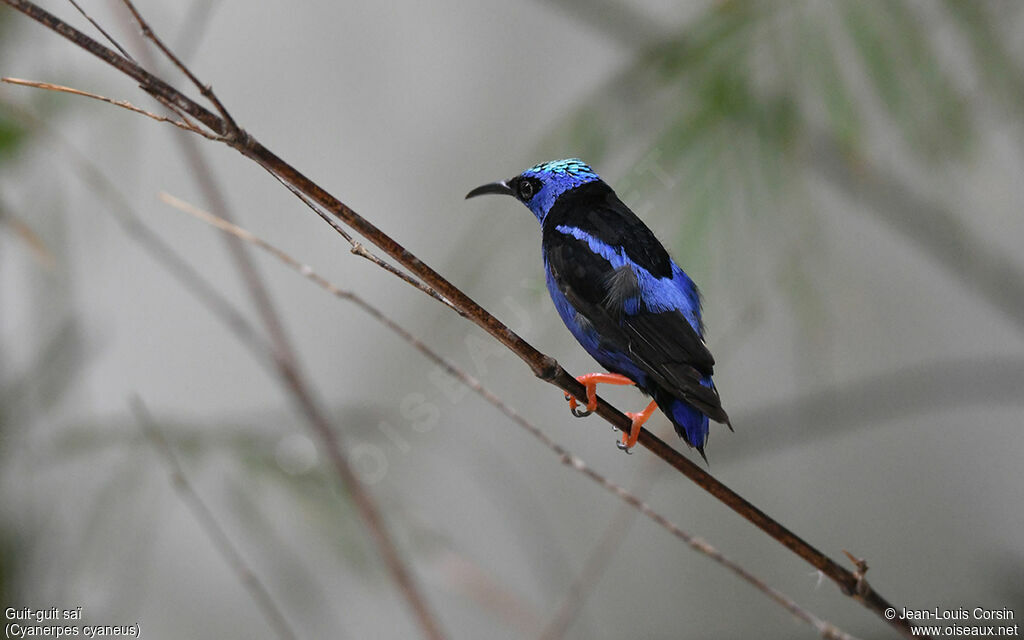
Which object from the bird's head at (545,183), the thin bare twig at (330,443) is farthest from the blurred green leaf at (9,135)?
the bird's head at (545,183)

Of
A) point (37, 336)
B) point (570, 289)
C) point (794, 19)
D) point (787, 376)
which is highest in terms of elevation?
point (787, 376)

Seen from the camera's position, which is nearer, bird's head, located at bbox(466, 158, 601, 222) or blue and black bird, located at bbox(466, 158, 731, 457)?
blue and black bird, located at bbox(466, 158, 731, 457)

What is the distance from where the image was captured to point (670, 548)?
310 centimetres

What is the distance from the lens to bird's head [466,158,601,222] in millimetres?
923

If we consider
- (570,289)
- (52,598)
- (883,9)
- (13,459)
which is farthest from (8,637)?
(883,9)

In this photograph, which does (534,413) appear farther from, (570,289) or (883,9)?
(570,289)

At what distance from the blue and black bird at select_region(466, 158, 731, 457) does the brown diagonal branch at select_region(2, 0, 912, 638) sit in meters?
0.06

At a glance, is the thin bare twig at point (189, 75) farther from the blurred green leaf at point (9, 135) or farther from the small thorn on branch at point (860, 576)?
the blurred green leaf at point (9, 135)

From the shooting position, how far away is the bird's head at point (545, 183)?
92cm

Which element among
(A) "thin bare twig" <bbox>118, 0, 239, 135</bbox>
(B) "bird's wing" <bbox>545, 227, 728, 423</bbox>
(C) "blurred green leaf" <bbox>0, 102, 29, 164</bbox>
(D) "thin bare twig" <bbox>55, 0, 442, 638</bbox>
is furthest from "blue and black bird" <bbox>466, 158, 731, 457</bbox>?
(C) "blurred green leaf" <bbox>0, 102, 29, 164</bbox>

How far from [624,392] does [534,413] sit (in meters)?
1.36

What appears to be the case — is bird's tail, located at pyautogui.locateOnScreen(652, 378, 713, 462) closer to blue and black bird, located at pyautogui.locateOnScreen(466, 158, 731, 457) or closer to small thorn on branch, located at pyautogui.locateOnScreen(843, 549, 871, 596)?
blue and black bird, located at pyautogui.locateOnScreen(466, 158, 731, 457)

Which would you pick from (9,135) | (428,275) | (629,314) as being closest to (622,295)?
(629,314)

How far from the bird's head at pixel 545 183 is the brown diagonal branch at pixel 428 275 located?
248 mm
